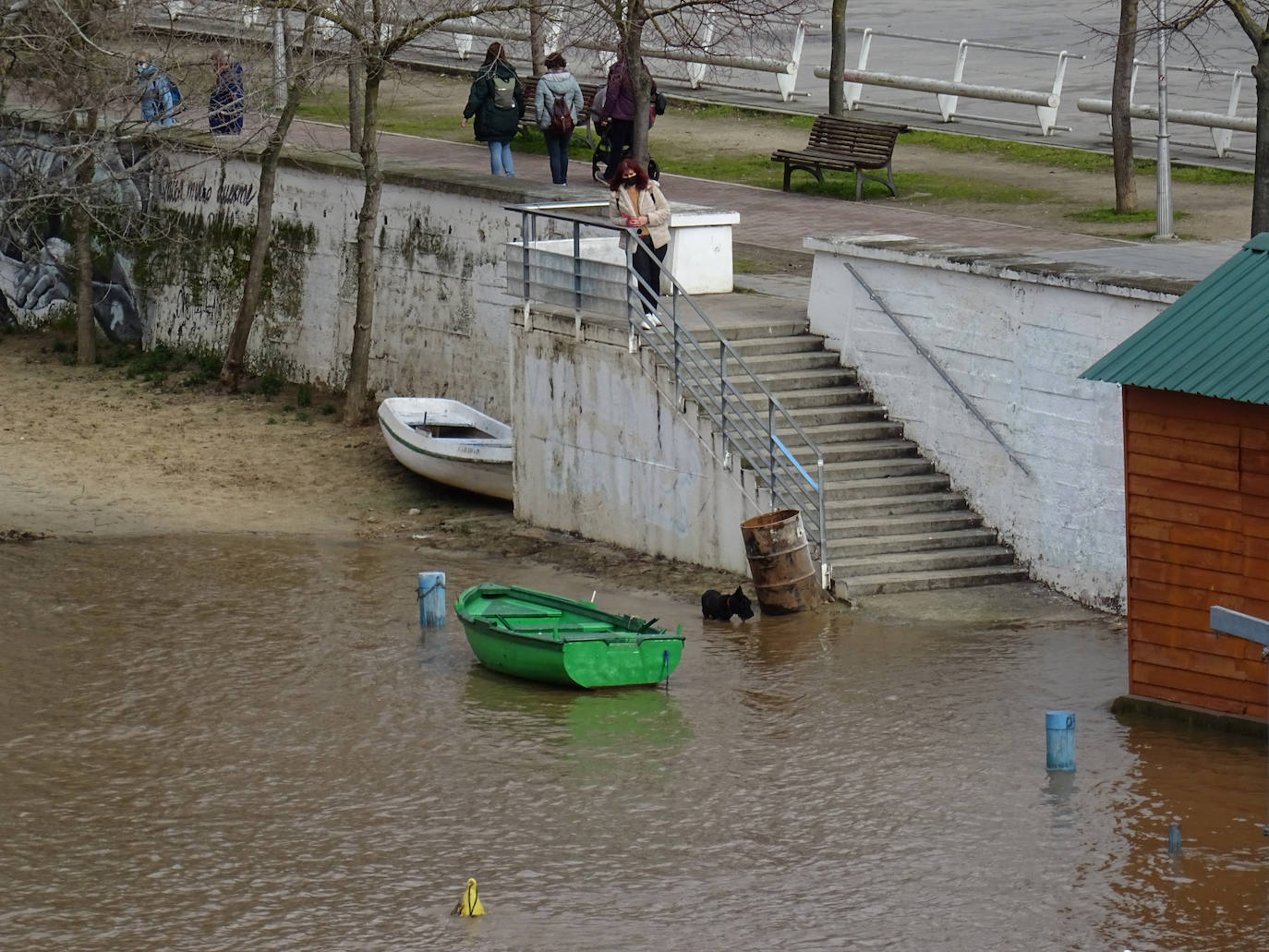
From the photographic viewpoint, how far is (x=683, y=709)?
53.5 feet

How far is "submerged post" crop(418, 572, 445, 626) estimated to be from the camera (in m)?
18.5

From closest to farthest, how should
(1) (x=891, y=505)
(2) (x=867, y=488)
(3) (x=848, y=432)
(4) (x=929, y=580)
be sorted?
(4) (x=929, y=580), (1) (x=891, y=505), (2) (x=867, y=488), (3) (x=848, y=432)

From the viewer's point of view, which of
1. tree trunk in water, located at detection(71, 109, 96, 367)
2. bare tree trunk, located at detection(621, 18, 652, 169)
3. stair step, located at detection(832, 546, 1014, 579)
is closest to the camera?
stair step, located at detection(832, 546, 1014, 579)

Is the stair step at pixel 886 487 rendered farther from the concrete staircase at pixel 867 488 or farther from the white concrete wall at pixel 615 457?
the white concrete wall at pixel 615 457

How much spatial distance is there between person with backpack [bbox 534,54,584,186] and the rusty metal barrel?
391 inches

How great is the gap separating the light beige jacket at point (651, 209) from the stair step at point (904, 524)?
346 centimetres

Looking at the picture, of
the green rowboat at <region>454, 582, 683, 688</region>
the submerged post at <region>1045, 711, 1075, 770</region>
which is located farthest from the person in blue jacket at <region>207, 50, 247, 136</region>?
the submerged post at <region>1045, 711, 1075, 770</region>

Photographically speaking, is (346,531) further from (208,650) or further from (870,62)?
(870,62)

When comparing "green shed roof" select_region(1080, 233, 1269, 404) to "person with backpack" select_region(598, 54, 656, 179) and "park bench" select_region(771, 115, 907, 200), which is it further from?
"park bench" select_region(771, 115, 907, 200)

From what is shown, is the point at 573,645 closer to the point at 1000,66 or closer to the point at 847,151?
the point at 847,151

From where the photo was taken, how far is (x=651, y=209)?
69.0 ft

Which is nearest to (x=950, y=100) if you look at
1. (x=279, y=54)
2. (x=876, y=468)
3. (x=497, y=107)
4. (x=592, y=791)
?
(x=497, y=107)

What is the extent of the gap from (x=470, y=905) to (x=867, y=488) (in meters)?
8.63

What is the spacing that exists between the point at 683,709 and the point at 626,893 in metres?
3.78
